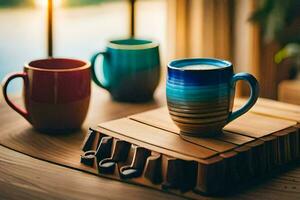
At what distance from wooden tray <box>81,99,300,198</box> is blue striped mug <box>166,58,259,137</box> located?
0.02 metres

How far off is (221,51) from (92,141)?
4.91 ft

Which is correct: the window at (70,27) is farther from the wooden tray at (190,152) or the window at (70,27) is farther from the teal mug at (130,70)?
the wooden tray at (190,152)

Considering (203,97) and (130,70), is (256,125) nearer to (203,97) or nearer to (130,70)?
(203,97)

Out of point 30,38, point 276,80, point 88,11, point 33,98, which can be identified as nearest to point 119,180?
point 33,98

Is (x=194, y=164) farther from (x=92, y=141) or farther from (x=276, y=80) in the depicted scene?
(x=276, y=80)

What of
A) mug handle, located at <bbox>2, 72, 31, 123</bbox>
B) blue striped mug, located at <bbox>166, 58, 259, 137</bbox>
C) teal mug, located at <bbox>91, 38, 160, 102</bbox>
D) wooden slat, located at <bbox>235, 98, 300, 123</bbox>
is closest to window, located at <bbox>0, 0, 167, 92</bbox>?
teal mug, located at <bbox>91, 38, 160, 102</bbox>

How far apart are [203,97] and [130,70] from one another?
1.27 feet

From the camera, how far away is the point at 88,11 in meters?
6.74

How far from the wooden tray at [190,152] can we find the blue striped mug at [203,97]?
2 centimetres

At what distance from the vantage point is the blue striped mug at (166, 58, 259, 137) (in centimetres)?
97

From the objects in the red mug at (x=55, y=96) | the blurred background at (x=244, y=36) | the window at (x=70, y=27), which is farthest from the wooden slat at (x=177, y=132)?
the window at (x=70, y=27)

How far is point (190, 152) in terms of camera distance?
0.92m

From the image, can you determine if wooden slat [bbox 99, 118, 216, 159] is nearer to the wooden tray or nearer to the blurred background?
the wooden tray

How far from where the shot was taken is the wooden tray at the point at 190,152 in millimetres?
893
